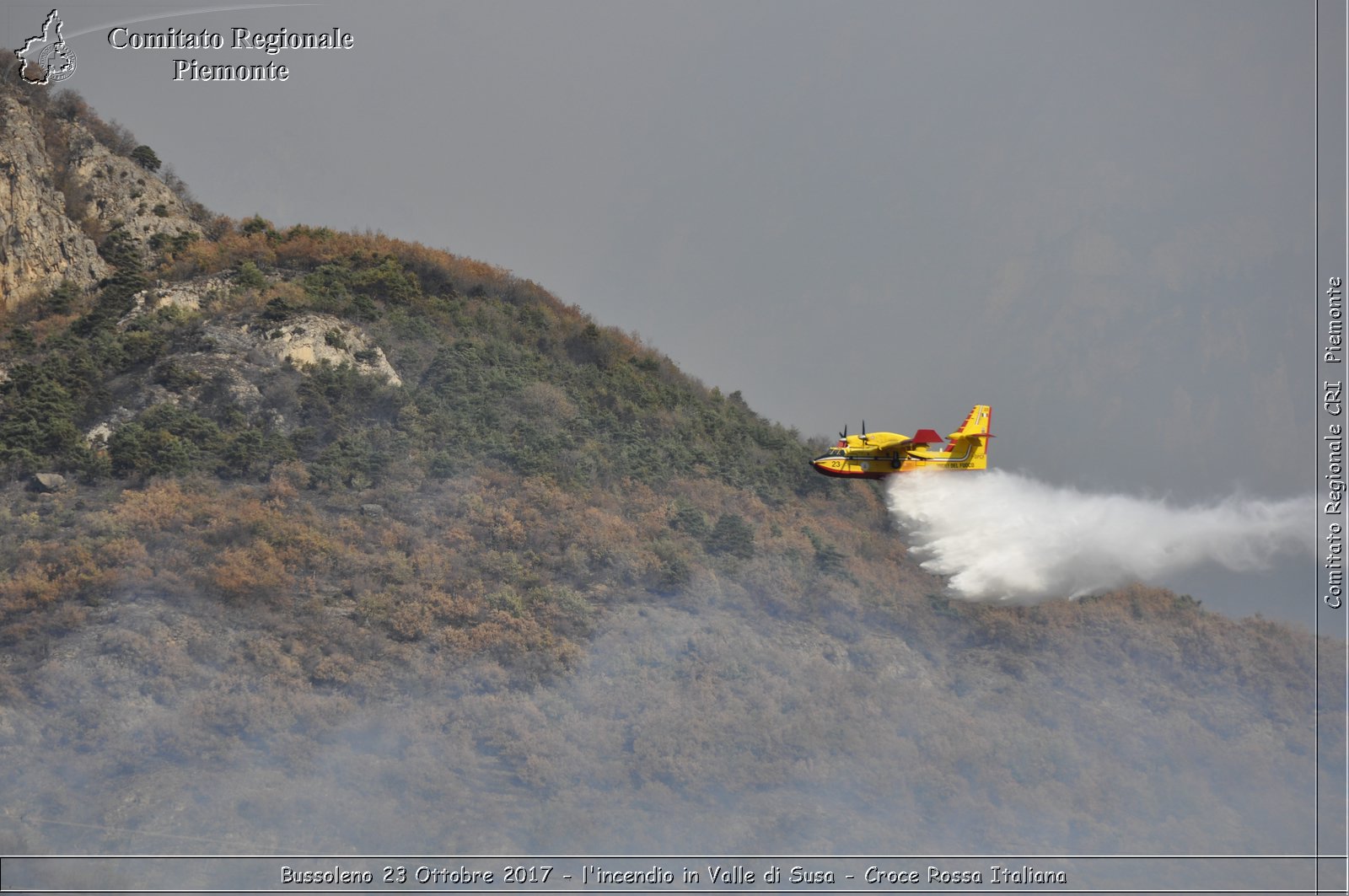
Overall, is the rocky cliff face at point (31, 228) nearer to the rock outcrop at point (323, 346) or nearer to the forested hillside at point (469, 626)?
the forested hillside at point (469, 626)

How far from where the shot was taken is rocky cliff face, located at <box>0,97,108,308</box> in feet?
214

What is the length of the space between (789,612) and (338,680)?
2290 centimetres

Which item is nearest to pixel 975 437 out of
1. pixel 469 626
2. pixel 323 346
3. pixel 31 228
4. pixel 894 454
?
pixel 894 454

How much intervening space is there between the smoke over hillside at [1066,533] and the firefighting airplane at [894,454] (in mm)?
7541

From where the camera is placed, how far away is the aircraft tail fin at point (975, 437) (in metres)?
55.9

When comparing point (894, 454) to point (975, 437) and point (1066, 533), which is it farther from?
point (1066, 533)

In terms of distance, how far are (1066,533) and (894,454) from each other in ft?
51.9

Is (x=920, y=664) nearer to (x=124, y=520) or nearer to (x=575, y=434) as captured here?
(x=575, y=434)

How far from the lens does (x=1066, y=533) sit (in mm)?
65188

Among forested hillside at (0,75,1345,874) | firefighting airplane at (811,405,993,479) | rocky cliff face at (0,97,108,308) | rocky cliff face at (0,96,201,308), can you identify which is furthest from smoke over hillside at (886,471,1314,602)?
rocky cliff face at (0,97,108,308)

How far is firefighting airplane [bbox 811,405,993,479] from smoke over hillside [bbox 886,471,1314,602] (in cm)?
754

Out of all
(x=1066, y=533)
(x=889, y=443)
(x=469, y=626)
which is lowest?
(x=469, y=626)

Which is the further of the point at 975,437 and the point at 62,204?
the point at 62,204

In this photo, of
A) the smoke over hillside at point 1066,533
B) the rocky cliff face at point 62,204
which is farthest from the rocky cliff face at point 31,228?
the smoke over hillside at point 1066,533
